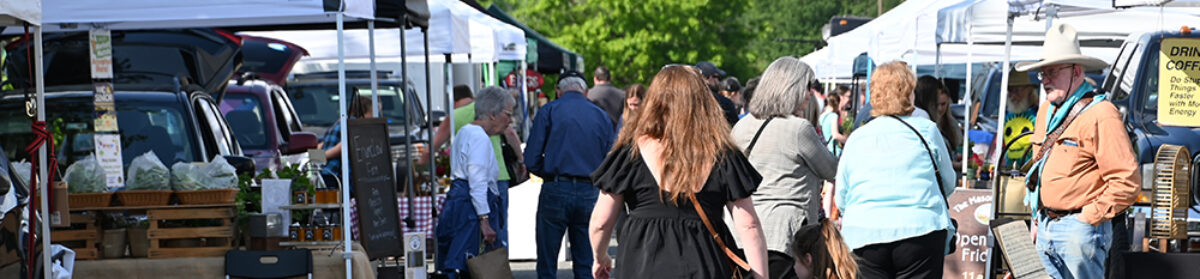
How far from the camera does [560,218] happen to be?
8609 millimetres

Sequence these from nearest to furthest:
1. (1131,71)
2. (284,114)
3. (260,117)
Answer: (1131,71) → (260,117) → (284,114)

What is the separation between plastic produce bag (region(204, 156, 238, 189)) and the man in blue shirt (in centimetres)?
210

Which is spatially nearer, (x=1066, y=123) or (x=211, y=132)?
(x=1066, y=123)

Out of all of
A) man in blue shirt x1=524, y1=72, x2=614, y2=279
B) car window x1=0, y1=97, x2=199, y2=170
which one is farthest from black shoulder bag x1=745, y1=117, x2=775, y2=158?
car window x1=0, y1=97, x2=199, y2=170

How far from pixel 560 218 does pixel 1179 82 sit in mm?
3554

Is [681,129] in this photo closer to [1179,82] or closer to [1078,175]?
[1078,175]

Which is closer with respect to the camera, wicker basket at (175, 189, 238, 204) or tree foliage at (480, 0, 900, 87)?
wicker basket at (175, 189, 238, 204)

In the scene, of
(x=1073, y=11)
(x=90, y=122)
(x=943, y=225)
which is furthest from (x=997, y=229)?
(x=90, y=122)

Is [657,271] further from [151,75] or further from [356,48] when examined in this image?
[356,48]

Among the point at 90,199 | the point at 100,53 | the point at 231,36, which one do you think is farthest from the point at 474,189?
the point at 231,36

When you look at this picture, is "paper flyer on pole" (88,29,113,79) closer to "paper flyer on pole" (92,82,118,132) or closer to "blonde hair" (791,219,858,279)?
"paper flyer on pole" (92,82,118,132)

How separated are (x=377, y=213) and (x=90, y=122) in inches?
103

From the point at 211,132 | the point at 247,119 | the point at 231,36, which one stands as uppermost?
the point at 231,36

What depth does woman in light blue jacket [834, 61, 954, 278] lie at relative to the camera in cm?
604
